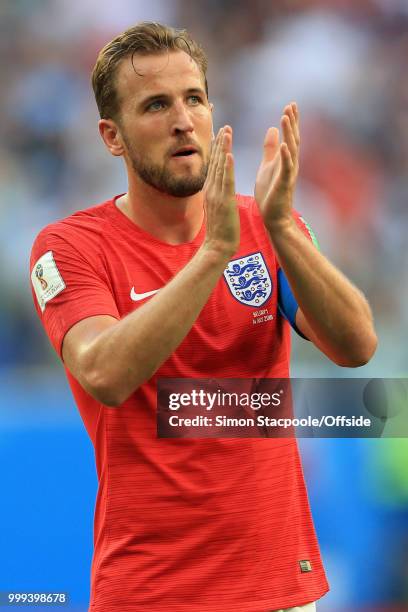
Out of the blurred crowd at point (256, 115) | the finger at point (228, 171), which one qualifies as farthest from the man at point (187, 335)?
the blurred crowd at point (256, 115)

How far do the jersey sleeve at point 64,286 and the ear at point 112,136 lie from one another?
0.92ft

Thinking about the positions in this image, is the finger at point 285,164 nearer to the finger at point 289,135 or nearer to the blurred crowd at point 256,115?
the finger at point 289,135

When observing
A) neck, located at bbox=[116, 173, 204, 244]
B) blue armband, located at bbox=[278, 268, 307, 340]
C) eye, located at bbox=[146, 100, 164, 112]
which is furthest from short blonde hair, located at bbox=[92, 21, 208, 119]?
blue armband, located at bbox=[278, 268, 307, 340]

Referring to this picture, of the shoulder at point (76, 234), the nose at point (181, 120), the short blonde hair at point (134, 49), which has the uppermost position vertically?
the short blonde hair at point (134, 49)

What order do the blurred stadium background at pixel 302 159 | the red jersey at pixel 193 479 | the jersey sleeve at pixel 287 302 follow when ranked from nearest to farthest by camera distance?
the red jersey at pixel 193 479
the jersey sleeve at pixel 287 302
the blurred stadium background at pixel 302 159

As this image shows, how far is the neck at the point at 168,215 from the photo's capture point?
184 cm

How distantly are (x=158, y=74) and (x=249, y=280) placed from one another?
0.47 metres

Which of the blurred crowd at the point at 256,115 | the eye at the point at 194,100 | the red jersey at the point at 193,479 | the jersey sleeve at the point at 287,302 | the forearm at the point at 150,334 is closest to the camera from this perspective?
the forearm at the point at 150,334

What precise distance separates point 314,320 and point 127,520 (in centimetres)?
50

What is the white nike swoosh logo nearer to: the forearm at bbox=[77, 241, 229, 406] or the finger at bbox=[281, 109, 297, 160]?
the forearm at bbox=[77, 241, 229, 406]

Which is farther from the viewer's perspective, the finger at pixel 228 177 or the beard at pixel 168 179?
the beard at pixel 168 179

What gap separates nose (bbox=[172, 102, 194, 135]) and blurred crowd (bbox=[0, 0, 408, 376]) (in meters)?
1.78

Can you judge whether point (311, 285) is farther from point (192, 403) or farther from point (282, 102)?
point (282, 102)

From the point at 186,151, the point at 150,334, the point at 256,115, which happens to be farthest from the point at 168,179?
the point at 256,115
